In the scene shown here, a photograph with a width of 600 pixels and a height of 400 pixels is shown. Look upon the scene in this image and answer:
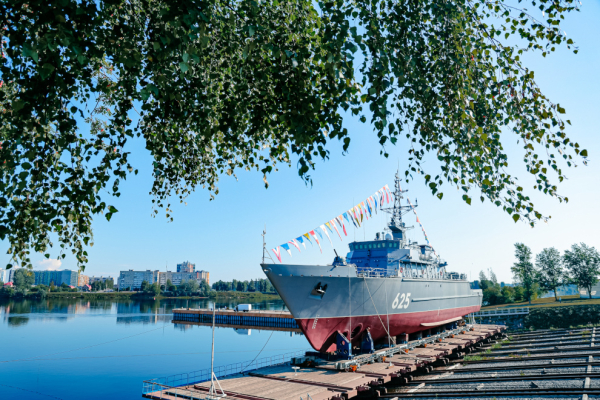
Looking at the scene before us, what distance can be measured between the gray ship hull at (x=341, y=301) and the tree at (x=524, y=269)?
54.2 m

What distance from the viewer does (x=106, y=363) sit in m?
35.1

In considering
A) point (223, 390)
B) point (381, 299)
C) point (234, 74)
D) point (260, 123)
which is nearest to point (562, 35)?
point (260, 123)

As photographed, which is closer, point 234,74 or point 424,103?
point 424,103

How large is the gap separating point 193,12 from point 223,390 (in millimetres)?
15005

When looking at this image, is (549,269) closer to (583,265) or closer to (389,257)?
(583,265)

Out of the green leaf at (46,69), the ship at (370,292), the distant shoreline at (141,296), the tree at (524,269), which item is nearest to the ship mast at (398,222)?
the ship at (370,292)

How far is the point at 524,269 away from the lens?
228 feet

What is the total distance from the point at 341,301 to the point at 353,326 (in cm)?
191

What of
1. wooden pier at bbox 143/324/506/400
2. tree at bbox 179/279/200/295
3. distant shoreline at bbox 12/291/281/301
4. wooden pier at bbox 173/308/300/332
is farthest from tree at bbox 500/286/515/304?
tree at bbox 179/279/200/295

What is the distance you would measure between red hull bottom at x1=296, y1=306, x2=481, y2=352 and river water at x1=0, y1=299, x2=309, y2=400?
1328cm

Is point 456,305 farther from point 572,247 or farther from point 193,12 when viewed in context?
point 572,247

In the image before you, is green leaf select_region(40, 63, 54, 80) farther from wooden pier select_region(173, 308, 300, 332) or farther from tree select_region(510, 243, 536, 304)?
tree select_region(510, 243, 536, 304)

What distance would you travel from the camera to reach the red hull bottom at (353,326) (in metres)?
19.2

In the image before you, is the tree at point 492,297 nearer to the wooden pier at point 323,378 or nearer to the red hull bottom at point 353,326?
the red hull bottom at point 353,326
